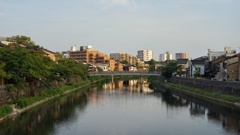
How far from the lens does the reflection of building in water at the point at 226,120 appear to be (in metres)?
20.4

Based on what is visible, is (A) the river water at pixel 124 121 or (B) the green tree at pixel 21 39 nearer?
(A) the river water at pixel 124 121

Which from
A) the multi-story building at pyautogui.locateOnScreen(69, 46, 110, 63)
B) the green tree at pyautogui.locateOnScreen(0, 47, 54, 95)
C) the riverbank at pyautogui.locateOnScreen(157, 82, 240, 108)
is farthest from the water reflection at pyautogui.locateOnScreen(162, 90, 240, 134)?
the multi-story building at pyautogui.locateOnScreen(69, 46, 110, 63)

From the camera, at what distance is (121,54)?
15225 centimetres

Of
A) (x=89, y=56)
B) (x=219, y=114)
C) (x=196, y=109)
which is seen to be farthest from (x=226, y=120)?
(x=89, y=56)

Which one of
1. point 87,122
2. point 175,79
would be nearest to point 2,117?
point 87,122

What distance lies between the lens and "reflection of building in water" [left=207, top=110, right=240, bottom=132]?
20406 millimetres

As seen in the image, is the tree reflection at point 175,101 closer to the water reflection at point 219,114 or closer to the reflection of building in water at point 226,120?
the water reflection at point 219,114

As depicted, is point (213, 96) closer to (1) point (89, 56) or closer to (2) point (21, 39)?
(2) point (21, 39)

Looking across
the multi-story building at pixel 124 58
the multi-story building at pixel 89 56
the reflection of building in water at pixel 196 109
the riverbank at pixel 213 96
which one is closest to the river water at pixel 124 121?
the reflection of building in water at pixel 196 109

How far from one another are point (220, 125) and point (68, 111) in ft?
46.6

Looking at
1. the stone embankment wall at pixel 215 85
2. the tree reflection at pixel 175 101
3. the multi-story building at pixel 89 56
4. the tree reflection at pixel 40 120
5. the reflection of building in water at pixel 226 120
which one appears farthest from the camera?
the multi-story building at pixel 89 56

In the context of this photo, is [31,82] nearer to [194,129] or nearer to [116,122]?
[116,122]


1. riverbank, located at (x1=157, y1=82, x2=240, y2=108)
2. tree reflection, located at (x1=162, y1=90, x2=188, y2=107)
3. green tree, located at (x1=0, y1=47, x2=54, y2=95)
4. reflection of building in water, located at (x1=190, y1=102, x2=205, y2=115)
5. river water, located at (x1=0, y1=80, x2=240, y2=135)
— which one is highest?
green tree, located at (x1=0, y1=47, x2=54, y2=95)

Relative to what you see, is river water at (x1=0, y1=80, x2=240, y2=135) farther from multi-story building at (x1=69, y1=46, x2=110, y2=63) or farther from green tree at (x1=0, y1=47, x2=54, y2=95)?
multi-story building at (x1=69, y1=46, x2=110, y2=63)
